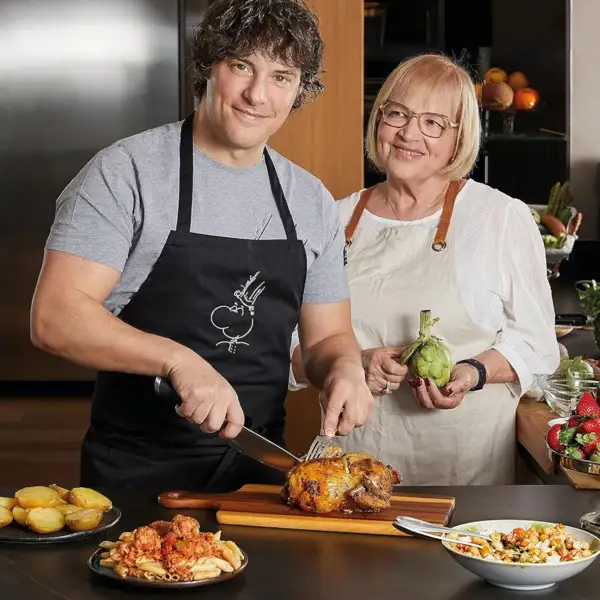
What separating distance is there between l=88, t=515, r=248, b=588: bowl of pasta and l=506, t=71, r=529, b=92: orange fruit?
3.60 meters

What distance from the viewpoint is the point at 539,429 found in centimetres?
240

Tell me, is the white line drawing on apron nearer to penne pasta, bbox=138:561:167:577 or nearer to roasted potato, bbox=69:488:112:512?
roasted potato, bbox=69:488:112:512

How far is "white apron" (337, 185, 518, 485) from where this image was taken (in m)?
2.52

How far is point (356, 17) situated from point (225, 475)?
1.68 metres

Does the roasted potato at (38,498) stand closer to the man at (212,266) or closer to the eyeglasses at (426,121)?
the man at (212,266)

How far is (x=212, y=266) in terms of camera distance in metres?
1.99

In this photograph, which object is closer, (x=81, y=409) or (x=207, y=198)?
(x=207, y=198)

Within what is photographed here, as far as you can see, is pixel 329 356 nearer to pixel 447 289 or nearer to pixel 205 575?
pixel 447 289

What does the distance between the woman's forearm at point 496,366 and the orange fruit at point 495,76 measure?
2367 mm

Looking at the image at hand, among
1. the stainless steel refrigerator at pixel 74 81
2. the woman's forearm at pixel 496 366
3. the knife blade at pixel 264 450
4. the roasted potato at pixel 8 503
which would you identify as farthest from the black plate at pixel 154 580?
the stainless steel refrigerator at pixel 74 81

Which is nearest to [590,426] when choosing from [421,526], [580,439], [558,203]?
[580,439]

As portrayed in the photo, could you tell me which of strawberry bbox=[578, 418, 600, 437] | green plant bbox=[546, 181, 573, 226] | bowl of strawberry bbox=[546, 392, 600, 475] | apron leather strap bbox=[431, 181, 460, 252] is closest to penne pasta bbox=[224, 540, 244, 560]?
bowl of strawberry bbox=[546, 392, 600, 475]

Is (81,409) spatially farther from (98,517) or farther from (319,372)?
(98,517)

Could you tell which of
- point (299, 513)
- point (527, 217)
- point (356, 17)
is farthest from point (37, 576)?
point (356, 17)
